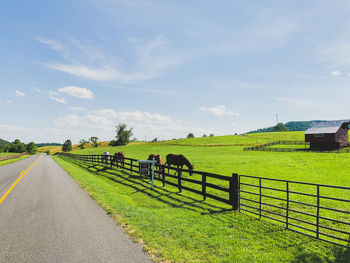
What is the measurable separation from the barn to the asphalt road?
5630 centimetres

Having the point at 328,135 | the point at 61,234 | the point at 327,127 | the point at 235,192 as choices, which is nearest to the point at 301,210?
the point at 235,192

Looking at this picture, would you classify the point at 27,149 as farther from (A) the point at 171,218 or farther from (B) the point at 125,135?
(A) the point at 171,218

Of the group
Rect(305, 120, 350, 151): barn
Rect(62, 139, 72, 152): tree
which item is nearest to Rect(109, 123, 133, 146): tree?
Rect(62, 139, 72, 152): tree

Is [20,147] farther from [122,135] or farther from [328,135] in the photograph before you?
[328,135]

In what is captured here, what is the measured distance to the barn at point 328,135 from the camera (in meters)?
49.3

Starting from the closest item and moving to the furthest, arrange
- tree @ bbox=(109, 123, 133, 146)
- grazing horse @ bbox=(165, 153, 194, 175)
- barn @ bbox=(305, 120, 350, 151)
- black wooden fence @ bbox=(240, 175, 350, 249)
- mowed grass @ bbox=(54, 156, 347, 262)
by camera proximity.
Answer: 1. mowed grass @ bbox=(54, 156, 347, 262)
2. black wooden fence @ bbox=(240, 175, 350, 249)
3. grazing horse @ bbox=(165, 153, 194, 175)
4. barn @ bbox=(305, 120, 350, 151)
5. tree @ bbox=(109, 123, 133, 146)

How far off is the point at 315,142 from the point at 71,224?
195ft

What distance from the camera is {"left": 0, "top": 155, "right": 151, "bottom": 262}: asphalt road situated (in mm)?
4731

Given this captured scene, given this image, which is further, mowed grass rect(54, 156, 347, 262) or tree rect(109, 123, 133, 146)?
tree rect(109, 123, 133, 146)

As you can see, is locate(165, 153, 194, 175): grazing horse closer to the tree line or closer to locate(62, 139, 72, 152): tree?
the tree line

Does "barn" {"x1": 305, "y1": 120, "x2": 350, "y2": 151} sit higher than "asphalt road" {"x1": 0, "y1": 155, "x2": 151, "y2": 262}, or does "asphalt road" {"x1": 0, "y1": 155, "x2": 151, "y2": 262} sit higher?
"barn" {"x1": 305, "y1": 120, "x2": 350, "y2": 151}

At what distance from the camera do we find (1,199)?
9719 millimetres

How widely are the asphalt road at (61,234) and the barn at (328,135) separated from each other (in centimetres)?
5630

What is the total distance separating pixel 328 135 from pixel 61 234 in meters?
58.7
